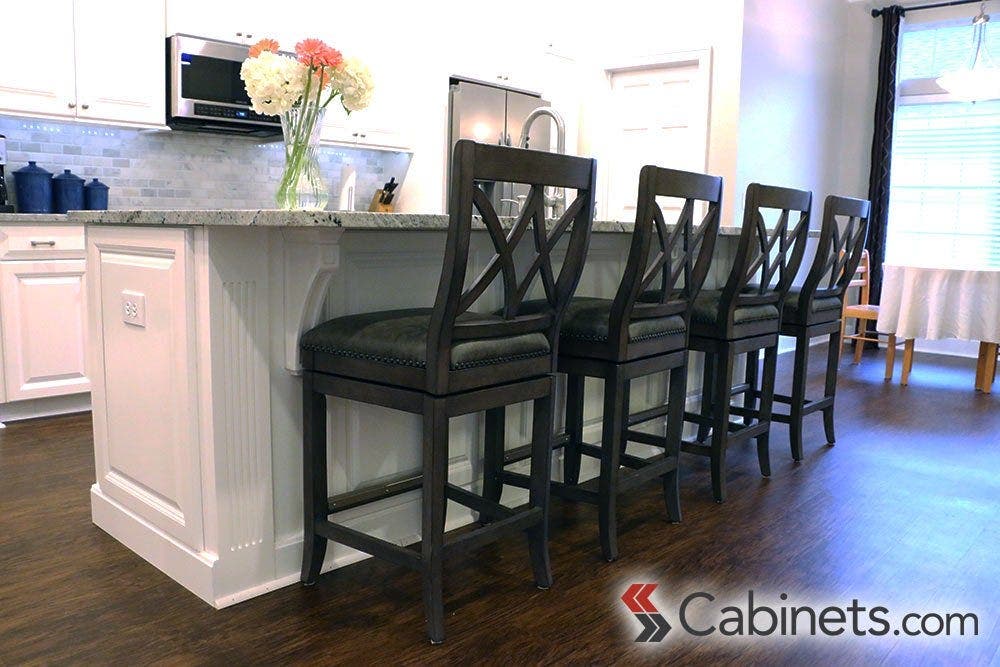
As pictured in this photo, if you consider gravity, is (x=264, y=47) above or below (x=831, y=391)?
above

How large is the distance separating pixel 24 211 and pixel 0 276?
15.7 inches

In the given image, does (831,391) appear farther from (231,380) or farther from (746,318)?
(231,380)

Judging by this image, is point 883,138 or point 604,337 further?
point 883,138

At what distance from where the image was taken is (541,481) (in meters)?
2.05

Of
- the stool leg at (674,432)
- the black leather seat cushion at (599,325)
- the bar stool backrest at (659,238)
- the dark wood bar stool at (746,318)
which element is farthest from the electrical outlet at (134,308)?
the dark wood bar stool at (746,318)

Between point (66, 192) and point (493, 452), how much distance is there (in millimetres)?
2796

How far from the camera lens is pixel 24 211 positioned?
12.7 ft

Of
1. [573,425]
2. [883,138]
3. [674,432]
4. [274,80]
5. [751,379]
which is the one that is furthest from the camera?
[883,138]

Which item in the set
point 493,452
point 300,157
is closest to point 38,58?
point 300,157

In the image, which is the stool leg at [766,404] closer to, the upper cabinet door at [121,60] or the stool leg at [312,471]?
the stool leg at [312,471]

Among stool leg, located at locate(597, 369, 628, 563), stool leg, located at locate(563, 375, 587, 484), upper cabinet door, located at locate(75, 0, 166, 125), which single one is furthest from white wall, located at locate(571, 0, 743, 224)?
stool leg, located at locate(597, 369, 628, 563)

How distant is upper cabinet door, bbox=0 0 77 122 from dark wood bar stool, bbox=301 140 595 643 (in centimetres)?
269

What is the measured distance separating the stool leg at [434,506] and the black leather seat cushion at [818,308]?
2.17 meters

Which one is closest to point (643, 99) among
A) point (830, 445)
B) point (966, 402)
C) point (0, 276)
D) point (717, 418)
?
point (966, 402)
